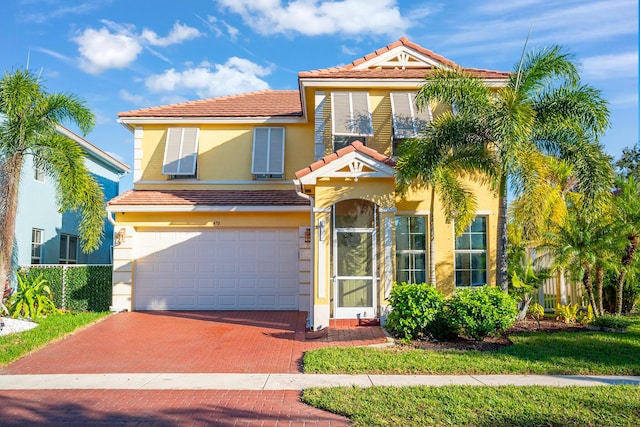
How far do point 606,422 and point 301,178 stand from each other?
7.74m

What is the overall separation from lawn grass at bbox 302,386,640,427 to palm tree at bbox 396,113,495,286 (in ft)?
16.6

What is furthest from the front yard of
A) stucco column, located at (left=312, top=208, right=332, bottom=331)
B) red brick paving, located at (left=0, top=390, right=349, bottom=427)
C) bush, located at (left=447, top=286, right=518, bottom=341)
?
stucco column, located at (left=312, top=208, right=332, bottom=331)

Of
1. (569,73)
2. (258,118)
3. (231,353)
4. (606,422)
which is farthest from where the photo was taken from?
(258,118)

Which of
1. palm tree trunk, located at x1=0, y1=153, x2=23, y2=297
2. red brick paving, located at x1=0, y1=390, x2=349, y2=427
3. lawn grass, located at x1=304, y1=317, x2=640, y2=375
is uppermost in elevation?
palm tree trunk, located at x1=0, y1=153, x2=23, y2=297

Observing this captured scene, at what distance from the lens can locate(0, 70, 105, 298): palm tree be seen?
11.9m

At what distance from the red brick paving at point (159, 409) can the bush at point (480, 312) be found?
4391 millimetres

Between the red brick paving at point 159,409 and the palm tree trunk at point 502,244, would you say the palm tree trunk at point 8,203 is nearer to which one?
the red brick paving at point 159,409

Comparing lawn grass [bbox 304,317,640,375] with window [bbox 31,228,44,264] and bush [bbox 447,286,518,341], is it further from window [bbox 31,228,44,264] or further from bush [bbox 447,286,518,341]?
window [bbox 31,228,44,264]

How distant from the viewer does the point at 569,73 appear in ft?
37.7

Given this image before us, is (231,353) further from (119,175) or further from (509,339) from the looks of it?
(119,175)

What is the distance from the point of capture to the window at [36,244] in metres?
17.5

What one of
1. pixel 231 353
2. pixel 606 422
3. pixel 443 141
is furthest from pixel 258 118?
pixel 606 422

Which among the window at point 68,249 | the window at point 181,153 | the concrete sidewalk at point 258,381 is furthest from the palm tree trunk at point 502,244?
the window at point 68,249

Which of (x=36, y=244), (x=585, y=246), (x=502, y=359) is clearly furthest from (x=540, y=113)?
(x=36, y=244)
